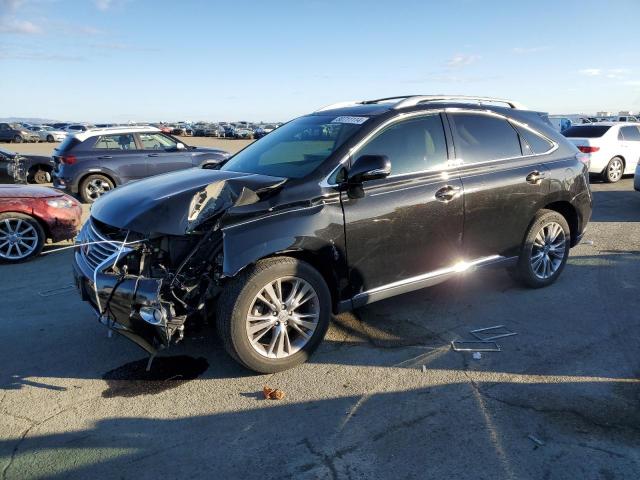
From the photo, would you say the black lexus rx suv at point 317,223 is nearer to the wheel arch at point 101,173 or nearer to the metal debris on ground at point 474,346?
the metal debris on ground at point 474,346

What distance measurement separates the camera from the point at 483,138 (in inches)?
187

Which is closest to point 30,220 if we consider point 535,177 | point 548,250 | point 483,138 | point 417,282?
point 417,282

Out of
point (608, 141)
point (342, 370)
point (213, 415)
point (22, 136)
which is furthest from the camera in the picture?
point (22, 136)

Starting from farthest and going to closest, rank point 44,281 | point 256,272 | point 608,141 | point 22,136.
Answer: point 22,136 → point 608,141 → point 44,281 → point 256,272

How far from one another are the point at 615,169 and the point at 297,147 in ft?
40.1

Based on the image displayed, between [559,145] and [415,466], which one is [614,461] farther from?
[559,145]

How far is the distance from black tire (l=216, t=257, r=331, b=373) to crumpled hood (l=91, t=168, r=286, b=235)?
50cm

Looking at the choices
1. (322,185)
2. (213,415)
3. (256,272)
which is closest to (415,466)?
(213,415)

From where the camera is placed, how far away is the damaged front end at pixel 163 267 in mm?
3363

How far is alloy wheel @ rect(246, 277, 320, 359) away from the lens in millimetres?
3596

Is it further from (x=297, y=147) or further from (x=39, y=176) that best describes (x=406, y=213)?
(x=39, y=176)

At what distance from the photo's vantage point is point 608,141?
13.3 metres

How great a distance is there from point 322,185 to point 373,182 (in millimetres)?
448

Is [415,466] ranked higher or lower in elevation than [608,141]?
lower
